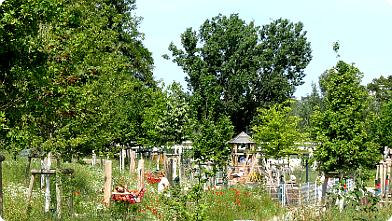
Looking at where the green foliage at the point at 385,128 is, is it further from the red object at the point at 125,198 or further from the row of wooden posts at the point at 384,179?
the red object at the point at 125,198

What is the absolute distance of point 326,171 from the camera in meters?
14.3

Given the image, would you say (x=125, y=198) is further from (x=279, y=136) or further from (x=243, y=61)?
(x=243, y=61)

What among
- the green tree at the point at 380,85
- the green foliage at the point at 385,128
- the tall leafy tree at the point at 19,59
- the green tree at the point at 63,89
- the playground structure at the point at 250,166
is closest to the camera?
the tall leafy tree at the point at 19,59

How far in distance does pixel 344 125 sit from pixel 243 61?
81.9 feet

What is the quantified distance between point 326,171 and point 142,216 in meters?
7.09

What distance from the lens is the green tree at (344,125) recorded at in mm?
13492

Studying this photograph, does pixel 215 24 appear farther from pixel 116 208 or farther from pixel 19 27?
pixel 19 27

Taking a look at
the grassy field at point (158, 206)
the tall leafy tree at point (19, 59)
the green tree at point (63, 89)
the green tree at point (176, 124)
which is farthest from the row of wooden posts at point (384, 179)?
the tall leafy tree at point (19, 59)

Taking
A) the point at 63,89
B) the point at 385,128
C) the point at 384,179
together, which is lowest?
the point at 384,179

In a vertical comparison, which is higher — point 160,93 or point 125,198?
point 160,93

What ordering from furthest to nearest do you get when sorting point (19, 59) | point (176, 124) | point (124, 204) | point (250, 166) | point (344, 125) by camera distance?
point (250, 166), point (176, 124), point (344, 125), point (124, 204), point (19, 59)

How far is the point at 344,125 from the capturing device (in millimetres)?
13383

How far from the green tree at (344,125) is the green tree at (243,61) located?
75.4 feet

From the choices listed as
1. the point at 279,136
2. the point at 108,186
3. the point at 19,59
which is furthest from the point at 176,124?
the point at 19,59
